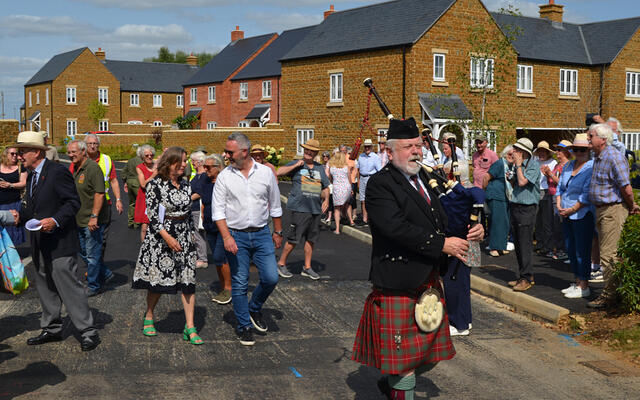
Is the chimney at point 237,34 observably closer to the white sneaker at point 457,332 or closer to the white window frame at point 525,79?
the white window frame at point 525,79

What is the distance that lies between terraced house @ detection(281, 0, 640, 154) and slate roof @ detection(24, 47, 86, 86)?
4080 cm

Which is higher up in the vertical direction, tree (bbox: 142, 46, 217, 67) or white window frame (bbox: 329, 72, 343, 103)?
tree (bbox: 142, 46, 217, 67)

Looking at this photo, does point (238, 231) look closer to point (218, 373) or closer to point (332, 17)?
point (218, 373)

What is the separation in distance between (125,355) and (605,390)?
4.42 meters

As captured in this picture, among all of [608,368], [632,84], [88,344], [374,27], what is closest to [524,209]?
[608,368]

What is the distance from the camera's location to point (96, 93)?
6988cm

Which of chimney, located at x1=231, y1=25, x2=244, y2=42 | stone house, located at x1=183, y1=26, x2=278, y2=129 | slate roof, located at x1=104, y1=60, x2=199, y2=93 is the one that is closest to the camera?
stone house, located at x1=183, y1=26, x2=278, y2=129

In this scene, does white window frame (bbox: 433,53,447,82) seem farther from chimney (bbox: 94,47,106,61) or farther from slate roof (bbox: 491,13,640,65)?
chimney (bbox: 94,47,106,61)

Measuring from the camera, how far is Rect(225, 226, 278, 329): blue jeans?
704 cm

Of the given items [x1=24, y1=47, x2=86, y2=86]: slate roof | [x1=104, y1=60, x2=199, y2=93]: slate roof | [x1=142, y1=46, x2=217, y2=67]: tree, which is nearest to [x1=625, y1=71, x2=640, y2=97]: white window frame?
[x1=104, y1=60, x2=199, y2=93]: slate roof

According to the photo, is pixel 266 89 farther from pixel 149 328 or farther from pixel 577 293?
pixel 149 328

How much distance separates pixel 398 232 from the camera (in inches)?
173

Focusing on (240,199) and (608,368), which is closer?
(608,368)

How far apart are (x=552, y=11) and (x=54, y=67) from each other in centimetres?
5354
